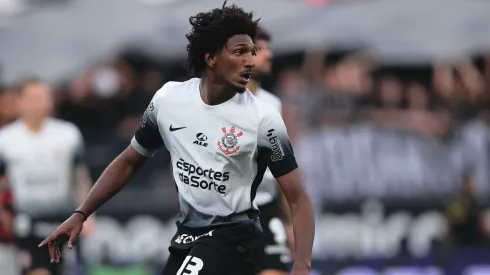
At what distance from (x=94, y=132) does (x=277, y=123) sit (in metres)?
8.45

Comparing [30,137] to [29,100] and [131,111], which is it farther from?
[131,111]

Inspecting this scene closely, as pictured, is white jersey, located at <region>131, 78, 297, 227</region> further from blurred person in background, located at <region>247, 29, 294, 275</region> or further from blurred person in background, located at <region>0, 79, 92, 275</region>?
blurred person in background, located at <region>0, 79, 92, 275</region>

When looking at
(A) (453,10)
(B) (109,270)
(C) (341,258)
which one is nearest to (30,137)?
(B) (109,270)

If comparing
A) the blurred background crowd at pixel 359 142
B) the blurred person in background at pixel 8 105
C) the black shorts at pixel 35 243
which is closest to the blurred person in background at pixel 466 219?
the blurred background crowd at pixel 359 142

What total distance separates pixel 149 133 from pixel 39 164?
18.0 feet

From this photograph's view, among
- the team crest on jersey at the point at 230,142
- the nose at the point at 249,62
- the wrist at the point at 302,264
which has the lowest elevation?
the wrist at the point at 302,264

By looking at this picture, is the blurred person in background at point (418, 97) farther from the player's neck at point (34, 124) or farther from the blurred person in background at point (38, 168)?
the player's neck at point (34, 124)

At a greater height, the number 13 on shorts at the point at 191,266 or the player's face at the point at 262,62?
the player's face at the point at 262,62

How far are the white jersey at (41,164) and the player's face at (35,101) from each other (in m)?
0.25

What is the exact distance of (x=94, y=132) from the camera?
14633mm

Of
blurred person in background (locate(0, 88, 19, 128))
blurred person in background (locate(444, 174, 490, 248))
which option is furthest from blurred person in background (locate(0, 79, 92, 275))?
blurred person in background (locate(444, 174, 490, 248))

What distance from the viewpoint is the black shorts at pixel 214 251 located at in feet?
21.0

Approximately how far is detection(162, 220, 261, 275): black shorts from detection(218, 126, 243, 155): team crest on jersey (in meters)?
0.43

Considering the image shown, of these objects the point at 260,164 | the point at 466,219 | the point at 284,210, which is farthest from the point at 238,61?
the point at 466,219
